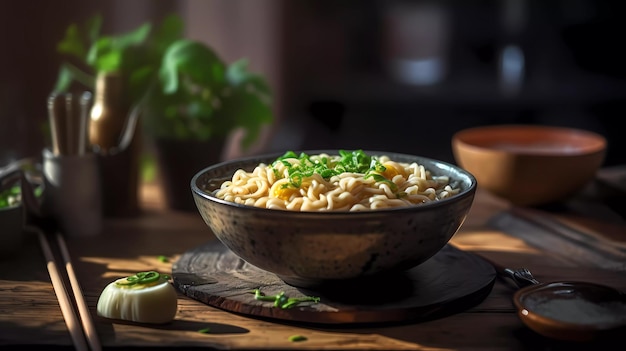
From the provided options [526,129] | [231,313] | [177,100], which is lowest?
[231,313]

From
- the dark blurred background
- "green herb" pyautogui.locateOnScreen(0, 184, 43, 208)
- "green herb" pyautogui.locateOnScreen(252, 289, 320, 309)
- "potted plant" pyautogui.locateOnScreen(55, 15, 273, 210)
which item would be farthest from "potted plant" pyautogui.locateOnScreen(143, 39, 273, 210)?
the dark blurred background

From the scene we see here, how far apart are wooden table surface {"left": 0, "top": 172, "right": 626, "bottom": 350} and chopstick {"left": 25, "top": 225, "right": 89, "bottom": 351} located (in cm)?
1

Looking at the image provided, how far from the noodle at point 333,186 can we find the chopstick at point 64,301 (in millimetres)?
302

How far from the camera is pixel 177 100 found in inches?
74.2

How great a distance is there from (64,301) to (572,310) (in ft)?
2.60

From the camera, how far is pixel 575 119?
3.93 meters

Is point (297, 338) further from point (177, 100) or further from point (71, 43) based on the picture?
point (71, 43)

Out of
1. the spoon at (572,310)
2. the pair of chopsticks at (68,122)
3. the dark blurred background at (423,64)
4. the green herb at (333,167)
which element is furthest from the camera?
the dark blurred background at (423,64)

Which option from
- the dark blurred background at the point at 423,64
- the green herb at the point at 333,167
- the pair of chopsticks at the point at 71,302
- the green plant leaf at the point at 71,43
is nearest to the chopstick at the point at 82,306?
the pair of chopsticks at the point at 71,302

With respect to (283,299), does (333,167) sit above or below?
above

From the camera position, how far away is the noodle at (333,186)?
1268 millimetres

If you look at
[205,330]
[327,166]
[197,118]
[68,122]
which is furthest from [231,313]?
[197,118]

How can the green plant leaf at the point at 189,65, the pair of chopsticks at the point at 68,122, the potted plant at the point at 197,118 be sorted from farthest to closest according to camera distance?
the potted plant at the point at 197,118 < the green plant leaf at the point at 189,65 < the pair of chopsticks at the point at 68,122

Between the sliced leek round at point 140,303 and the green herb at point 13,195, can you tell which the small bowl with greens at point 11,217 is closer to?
the green herb at point 13,195
